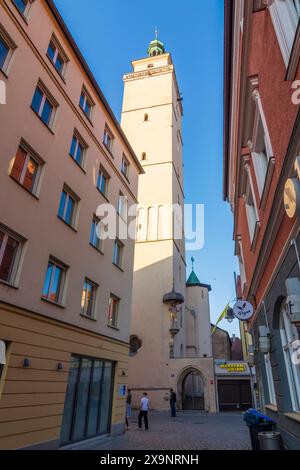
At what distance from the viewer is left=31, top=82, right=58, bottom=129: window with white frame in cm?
1174

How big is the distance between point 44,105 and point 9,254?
6.20 m

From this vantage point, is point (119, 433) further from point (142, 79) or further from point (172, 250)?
point (142, 79)

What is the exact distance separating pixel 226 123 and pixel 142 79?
1454 inches

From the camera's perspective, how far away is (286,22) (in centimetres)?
595

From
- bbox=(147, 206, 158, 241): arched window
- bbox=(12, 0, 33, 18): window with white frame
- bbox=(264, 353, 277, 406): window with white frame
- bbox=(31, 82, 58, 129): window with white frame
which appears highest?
bbox=(147, 206, 158, 241): arched window

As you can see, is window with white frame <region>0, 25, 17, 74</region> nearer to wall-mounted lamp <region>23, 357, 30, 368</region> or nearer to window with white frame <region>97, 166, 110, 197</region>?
window with white frame <region>97, 166, 110, 197</region>

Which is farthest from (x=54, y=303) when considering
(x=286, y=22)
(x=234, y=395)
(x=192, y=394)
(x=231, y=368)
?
(x=192, y=394)

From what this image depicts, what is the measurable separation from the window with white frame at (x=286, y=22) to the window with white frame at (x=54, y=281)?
9199 mm

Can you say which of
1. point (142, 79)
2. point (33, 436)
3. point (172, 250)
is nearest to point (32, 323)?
point (33, 436)

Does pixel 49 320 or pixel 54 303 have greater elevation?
pixel 54 303

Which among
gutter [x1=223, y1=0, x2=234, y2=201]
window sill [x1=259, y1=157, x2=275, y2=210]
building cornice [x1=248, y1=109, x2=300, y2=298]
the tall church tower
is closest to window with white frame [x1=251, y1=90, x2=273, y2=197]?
window sill [x1=259, y1=157, x2=275, y2=210]

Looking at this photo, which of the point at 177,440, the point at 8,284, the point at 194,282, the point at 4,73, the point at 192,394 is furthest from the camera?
the point at 194,282

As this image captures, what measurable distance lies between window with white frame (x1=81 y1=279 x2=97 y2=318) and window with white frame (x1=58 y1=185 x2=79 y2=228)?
271 centimetres

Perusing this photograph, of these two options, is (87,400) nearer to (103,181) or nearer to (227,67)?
(103,181)
